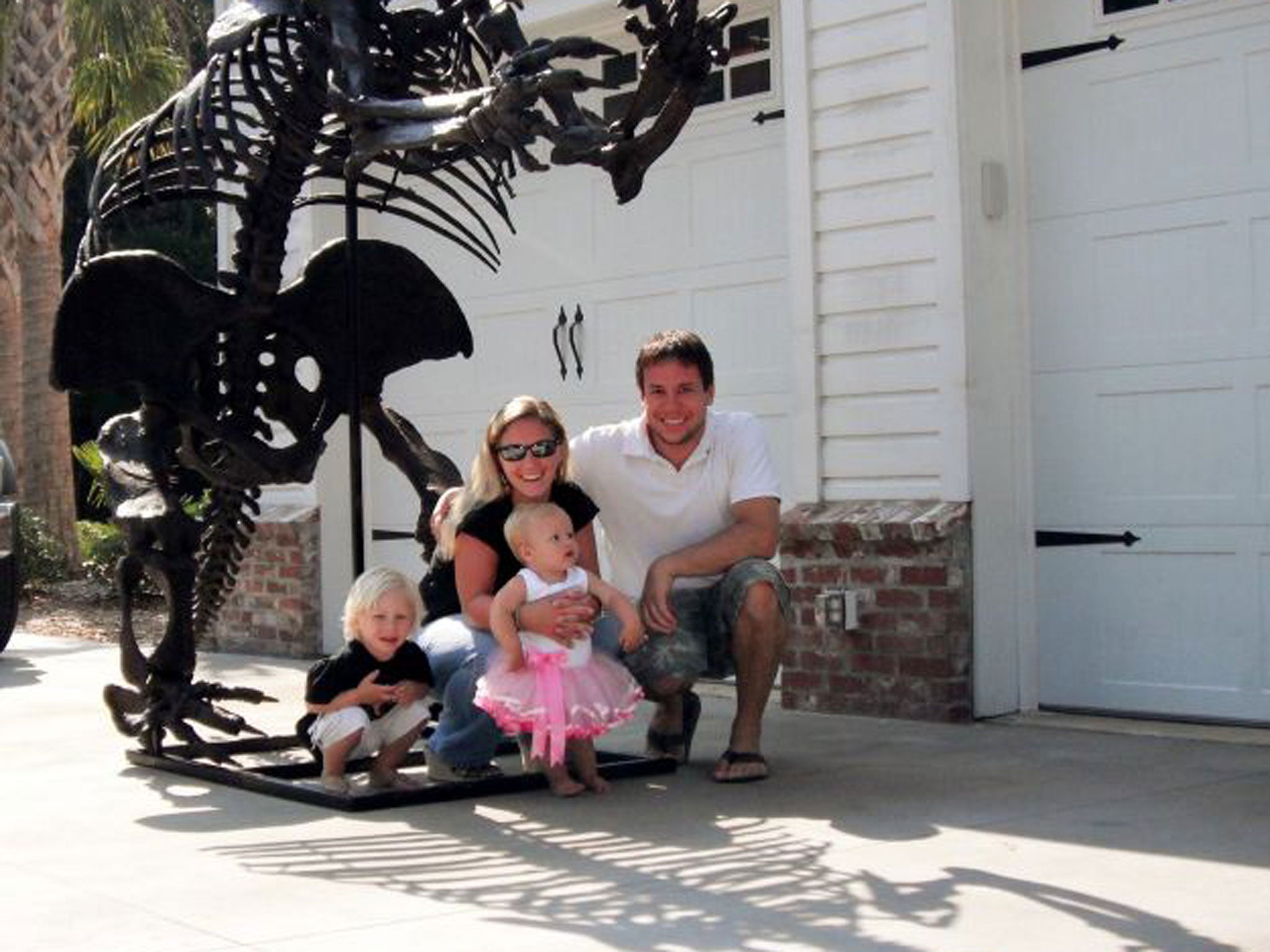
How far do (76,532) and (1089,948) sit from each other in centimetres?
1528

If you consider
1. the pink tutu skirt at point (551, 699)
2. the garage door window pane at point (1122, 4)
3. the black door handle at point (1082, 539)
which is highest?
the garage door window pane at point (1122, 4)

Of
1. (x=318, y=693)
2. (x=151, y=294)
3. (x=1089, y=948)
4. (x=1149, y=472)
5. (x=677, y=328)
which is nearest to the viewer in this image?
(x=1089, y=948)

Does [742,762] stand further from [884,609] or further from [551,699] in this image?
[884,609]

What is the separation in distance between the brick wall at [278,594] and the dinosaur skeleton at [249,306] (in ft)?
11.6

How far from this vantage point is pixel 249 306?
24.4ft

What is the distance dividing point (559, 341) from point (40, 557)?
8.17 meters

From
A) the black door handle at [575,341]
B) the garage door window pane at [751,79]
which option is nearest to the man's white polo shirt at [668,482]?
the garage door window pane at [751,79]

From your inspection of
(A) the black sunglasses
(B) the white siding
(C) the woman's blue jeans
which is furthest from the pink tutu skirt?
(B) the white siding

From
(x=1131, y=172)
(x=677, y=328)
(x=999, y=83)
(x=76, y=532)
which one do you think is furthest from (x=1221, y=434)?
(x=76, y=532)

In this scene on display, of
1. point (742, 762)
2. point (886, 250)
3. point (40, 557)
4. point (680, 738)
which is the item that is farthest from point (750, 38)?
point (40, 557)

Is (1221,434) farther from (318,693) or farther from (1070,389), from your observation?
(318,693)

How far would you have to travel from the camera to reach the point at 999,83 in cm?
834

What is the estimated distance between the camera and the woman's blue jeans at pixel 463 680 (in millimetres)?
6590

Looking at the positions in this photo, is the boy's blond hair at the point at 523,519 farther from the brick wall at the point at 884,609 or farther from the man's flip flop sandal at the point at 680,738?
the brick wall at the point at 884,609
